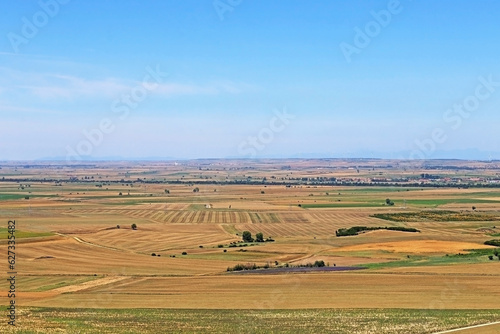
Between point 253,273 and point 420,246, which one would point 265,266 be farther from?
point 420,246

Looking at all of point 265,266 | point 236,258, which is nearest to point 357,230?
point 236,258

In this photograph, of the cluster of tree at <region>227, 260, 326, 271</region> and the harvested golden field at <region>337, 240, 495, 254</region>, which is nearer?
the cluster of tree at <region>227, 260, 326, 271</region>

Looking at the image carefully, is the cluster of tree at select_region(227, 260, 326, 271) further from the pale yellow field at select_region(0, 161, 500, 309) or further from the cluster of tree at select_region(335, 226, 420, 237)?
the cluster of tree at select_region(335, 226, 420, 237)

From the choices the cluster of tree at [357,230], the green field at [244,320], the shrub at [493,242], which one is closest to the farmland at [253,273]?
the green field at [244,320]

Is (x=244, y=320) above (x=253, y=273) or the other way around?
above

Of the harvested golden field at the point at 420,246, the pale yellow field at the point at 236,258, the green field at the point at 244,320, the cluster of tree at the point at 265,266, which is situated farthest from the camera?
the harvested golden field at the point at 420,246

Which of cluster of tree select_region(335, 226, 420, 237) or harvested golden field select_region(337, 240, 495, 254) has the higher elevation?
cluster of tree select_region(335, 226, 420, 237)

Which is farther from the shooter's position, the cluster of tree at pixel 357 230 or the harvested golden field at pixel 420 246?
the cluster of tree at pixel 357 230

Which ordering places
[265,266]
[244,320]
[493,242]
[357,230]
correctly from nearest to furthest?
[244,320] < [265,266] < [493,242] < [357,230]

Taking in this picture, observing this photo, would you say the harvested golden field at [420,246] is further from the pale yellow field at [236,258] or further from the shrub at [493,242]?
the shrub at [493,242]

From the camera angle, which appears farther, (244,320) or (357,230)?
(357,230)

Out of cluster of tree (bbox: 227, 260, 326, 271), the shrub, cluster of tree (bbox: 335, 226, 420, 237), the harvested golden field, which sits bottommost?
cluster of tree (bbox: 227, 260, 326, 271)

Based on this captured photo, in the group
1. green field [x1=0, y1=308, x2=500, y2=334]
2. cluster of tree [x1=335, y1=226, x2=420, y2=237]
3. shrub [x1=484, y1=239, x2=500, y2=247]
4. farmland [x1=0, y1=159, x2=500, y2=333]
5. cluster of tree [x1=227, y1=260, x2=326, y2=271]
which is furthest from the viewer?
cluster of tree [x1=335, y1=226, x2=420, y2=237]

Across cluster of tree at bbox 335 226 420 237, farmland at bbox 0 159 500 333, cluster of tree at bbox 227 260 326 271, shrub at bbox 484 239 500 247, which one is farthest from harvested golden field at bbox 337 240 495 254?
cluster of tree at bbox 227 260 326 271
